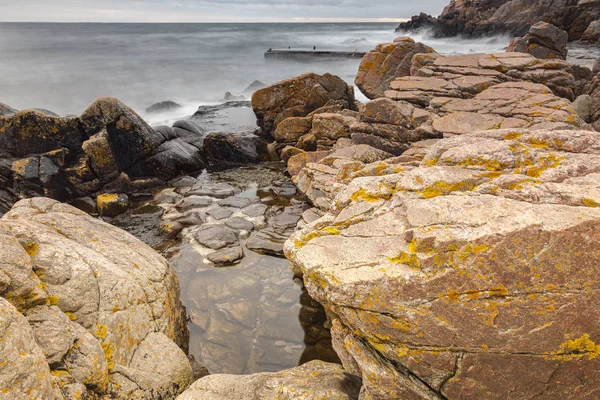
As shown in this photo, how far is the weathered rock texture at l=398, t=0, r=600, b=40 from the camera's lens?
59375 mm

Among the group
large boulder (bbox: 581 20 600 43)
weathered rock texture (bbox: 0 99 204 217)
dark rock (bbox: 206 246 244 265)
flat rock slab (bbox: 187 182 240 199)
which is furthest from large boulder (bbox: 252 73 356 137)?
large boulder (bbox: 581 20 600 43)

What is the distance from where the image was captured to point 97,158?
16344mm

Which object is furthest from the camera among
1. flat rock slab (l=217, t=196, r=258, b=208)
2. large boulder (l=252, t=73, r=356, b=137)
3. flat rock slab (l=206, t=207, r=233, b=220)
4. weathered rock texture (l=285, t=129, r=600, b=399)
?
large boulder (l=252, t=73, r=356, b=137)

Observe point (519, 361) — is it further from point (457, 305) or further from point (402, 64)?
point (402, 64)

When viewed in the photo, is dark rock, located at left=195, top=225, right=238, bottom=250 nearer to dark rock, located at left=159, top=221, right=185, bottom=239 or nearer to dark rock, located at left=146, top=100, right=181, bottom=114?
dark rock, located at left=159, top=221, right=185, bottom=239

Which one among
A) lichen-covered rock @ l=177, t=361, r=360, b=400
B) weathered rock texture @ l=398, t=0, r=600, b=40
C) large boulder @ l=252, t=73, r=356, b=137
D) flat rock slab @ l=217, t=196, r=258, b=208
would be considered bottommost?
flat rock slab @ l=217, t=196, r=258, b=208

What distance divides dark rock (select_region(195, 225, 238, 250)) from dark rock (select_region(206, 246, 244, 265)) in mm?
374

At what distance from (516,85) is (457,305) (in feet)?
42.8

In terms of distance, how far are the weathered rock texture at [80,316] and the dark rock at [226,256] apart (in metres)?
3.33

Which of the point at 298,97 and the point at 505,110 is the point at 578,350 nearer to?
the point at 505,110

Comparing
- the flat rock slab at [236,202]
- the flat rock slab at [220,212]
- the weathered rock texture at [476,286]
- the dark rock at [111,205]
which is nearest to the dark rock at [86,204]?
the dark rock at [111,205]

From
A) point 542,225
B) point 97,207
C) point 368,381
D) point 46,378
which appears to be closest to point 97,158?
point 97,207

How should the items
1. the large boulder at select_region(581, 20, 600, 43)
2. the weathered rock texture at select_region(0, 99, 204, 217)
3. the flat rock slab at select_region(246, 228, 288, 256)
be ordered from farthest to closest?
the large boulder at select_region(581, 20, 600, 43), the weathered rock texture at select_region(0, 99, 204, 217), the flat rock slab at select_region(246, 228, 288, 256)

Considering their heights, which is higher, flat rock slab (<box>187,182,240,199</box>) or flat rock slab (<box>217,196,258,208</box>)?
flat rock slab (<box>187,182,240,199</box>)
